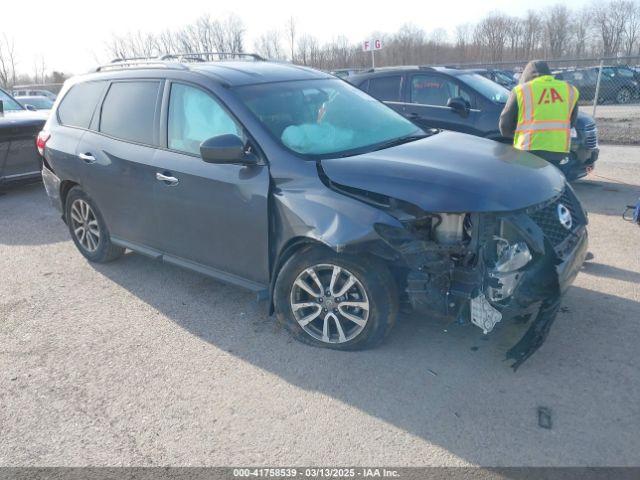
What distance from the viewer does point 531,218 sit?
11.3 feet

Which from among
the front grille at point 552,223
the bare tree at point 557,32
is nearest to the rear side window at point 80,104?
the front grille at point 552,223

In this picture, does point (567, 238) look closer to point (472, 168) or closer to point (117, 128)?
point (472, 168)

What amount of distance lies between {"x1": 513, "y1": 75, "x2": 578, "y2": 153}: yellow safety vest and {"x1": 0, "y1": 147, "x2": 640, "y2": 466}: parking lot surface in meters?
1.48

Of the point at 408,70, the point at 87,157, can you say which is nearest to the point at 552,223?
the point at 87,157

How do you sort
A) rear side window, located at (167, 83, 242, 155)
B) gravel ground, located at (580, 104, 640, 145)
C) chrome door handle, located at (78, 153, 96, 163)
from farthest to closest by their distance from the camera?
gravel ground, located at (580, 104, 640, 145)
chrome door handle, located at (78, 153, 96, 163)
rear side window, located at (167, 83, 242, 155)

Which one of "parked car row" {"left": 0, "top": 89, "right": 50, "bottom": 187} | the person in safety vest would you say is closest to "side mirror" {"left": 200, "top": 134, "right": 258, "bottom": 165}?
the person in safety vest

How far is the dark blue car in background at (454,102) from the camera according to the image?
24.7 feet

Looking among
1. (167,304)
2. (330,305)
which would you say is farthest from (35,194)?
(330,305)

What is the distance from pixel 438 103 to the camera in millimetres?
8180

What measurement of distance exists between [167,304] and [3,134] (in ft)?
18.4

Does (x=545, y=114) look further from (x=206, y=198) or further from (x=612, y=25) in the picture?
(x=612, y=25)

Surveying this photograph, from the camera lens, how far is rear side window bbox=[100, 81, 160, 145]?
4.59 m

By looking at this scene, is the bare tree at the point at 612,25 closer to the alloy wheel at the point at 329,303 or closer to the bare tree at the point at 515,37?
the bare tree at the point at 515,37

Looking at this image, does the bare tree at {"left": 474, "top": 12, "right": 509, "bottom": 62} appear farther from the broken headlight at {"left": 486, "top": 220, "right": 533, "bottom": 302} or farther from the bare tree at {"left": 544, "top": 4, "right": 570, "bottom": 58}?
the broken headlight at {"left": 486, "top": 220, "right": 533, "bottom": 302}
